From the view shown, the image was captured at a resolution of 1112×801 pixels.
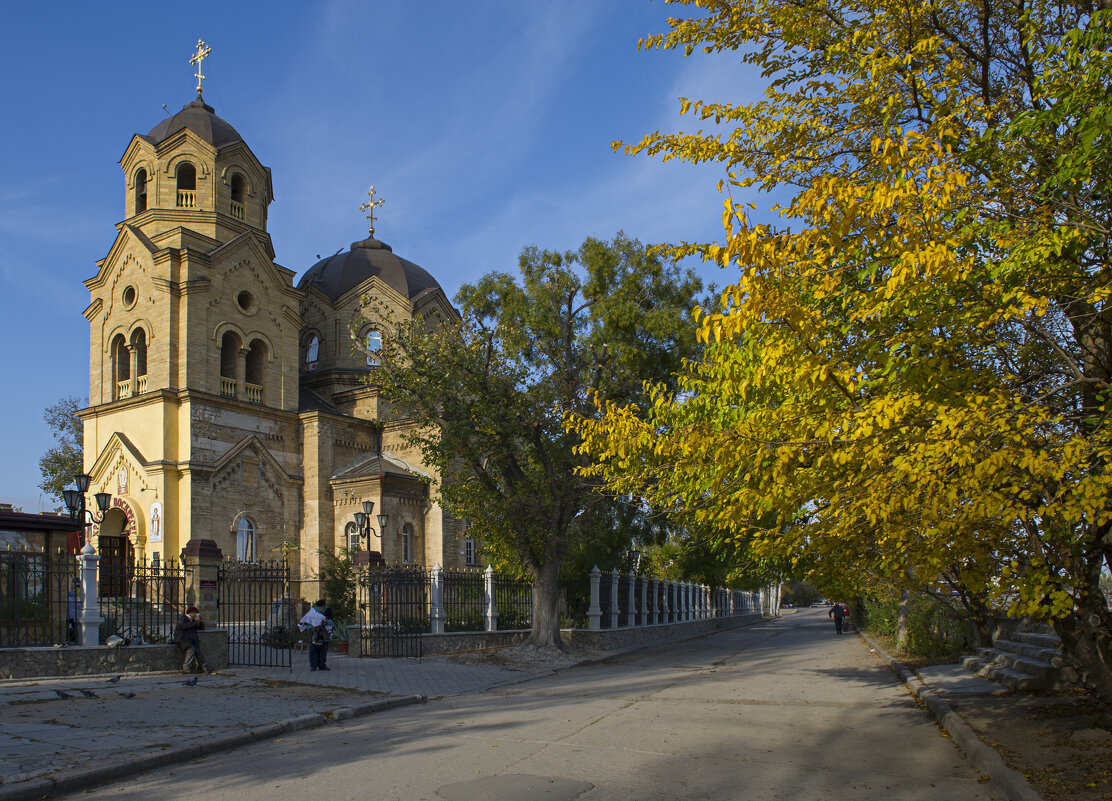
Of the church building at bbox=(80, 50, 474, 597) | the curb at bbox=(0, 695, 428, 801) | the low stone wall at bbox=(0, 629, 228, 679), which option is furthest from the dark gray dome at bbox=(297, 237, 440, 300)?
the curb at bbox=(0, 695, 428, 801)

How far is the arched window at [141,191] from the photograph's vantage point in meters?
32.2

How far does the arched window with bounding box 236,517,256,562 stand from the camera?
2928 cm

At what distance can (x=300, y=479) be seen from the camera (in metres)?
31.8

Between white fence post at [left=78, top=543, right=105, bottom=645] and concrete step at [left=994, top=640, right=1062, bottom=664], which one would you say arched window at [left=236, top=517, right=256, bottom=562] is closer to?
white fence post at [left=78, top=543, right=105, bottom=645]

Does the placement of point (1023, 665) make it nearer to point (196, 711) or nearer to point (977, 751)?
point (977, 751)

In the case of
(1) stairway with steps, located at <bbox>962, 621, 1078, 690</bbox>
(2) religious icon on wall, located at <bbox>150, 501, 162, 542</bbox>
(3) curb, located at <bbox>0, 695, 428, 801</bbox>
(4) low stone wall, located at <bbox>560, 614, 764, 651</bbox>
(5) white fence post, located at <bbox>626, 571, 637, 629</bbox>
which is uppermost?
(2) religious icon on wall, located at <bbox>150, 501, 162, 542</bbox>

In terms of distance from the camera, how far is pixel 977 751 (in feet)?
25.8

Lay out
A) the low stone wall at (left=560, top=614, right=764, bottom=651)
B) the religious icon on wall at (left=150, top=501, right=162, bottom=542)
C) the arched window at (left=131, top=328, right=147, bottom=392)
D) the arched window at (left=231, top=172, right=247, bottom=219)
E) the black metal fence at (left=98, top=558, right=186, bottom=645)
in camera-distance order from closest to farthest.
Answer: the black metal fence at (left=98, top=558, right=186, bottom=645), the low stone wall at (left=560, top=614, right=764, bottom=651), the religious icon on wall at (left=150, top=501, right=162, bottom=542), the arched window at (left=131, top=328, right=147, bottom=392), the arched window at (left=231, top=172, right=247, bottom=219)

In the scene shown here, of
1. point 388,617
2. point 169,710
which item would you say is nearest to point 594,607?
point 388,617

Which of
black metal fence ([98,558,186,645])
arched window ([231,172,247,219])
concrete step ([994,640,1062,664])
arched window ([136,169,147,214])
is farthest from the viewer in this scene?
arched window ([231,172,247,219])

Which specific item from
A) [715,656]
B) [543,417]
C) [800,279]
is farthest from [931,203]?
[715,656]

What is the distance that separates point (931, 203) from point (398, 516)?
27.1 m

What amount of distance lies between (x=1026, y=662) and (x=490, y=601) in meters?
12.7

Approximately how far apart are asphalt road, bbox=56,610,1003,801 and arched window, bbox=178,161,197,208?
24680mm
